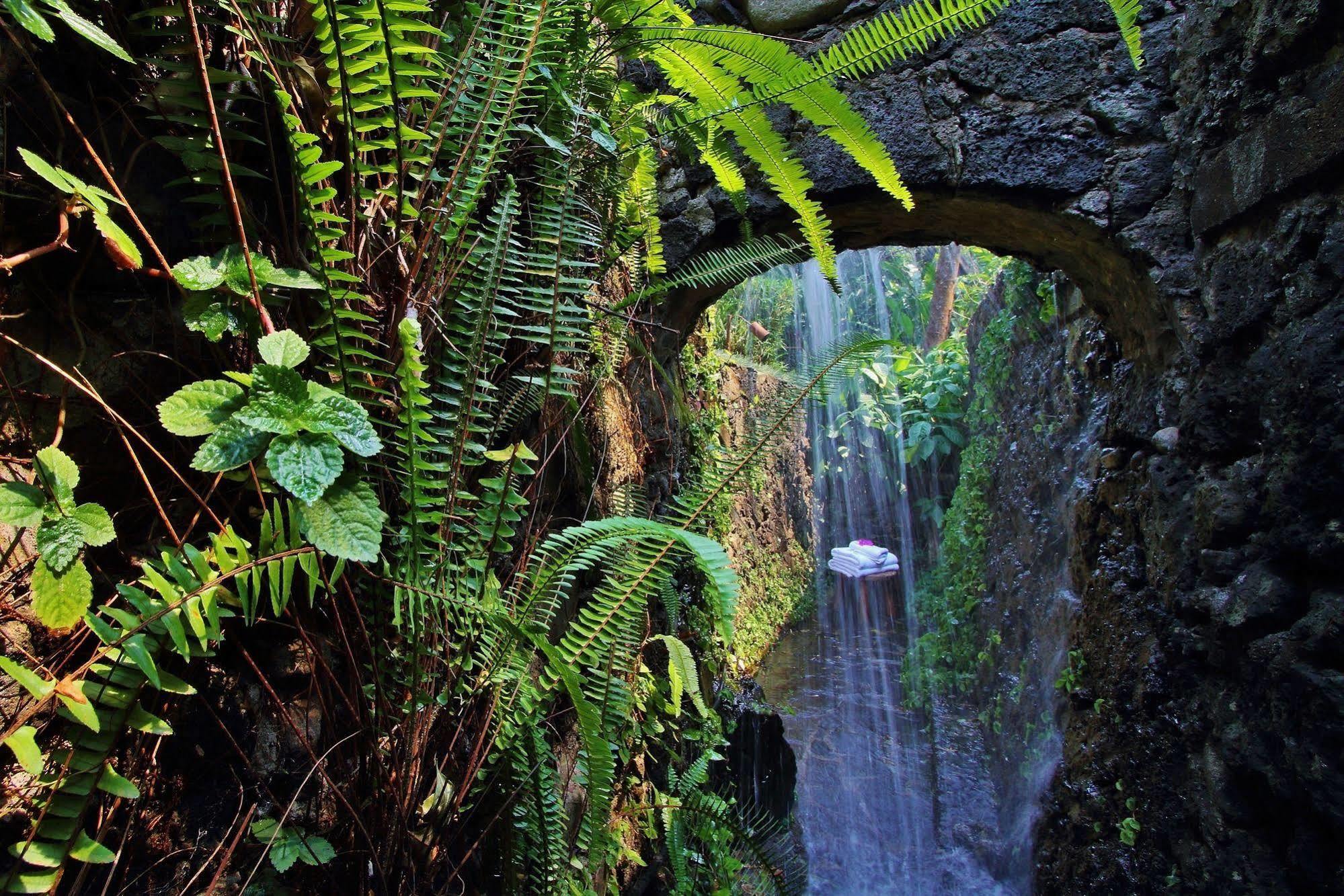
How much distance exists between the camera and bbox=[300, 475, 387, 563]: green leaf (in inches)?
31.8

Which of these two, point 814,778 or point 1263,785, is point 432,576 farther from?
point 814,778

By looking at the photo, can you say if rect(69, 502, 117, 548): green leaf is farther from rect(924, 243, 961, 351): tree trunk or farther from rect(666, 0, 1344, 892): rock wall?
rect(924, 243, 961, 351): tree trunk

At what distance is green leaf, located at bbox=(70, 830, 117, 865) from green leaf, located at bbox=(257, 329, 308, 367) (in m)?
0.52

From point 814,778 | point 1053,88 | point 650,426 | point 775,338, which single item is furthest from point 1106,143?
point 775,338

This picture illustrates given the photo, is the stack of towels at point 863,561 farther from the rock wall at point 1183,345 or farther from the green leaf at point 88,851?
the green leaf at point 88,851

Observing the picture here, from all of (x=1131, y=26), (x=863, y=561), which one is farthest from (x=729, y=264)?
(x=863, y=561)

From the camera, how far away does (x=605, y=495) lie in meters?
2.07

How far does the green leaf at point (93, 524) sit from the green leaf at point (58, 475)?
0.04 feet

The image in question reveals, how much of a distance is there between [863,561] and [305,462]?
22.3 feet

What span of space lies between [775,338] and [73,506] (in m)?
6.31

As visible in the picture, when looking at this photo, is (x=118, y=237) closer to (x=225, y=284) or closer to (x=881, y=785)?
(x=225, y=284)

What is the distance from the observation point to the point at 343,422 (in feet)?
2.82

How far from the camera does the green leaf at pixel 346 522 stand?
807mm

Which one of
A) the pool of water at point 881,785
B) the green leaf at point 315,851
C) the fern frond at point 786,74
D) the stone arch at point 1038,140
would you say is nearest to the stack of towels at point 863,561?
the pool of water at point 881,785
